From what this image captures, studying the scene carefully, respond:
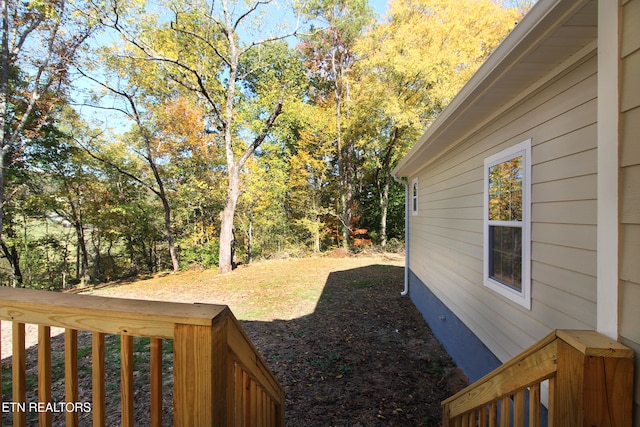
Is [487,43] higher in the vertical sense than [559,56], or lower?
higher

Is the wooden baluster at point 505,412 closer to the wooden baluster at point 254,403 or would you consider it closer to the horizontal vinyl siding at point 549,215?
the horizontal vinyl siding at point 549,215

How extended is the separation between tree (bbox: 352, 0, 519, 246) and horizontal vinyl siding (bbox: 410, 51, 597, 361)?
8399mm

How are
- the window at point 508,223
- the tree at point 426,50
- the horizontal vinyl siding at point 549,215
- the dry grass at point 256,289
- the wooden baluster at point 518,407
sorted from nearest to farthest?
the wooden baluster at point 518,407 < the horizontal vinyl siding at point 549,215 < the window at point 508,223 < the dry grass at point 256,289 < the tree at point 426,50

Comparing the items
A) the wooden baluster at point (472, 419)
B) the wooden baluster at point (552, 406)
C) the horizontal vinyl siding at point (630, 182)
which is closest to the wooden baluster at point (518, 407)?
the wooden baluster at point (552, 406)

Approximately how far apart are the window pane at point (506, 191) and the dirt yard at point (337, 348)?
82.3 inches

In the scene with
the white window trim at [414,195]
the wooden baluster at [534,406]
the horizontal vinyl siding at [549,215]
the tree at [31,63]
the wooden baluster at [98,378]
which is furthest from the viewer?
the tree at [31,63]

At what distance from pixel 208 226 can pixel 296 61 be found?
9.44 metres

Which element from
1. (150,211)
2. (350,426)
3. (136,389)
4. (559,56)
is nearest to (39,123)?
(150,211)

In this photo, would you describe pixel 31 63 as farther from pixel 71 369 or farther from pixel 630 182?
pixel 630 182

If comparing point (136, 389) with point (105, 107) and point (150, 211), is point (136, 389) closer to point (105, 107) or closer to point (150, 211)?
point (105, 107)

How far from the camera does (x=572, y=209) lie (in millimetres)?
1787

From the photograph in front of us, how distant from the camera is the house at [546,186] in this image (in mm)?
921

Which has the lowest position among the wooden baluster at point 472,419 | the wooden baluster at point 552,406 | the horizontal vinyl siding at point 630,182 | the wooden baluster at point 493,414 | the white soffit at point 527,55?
the wooden baluster at point 472,419

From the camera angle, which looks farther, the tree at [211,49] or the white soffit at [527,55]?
the tree at [211,49]
